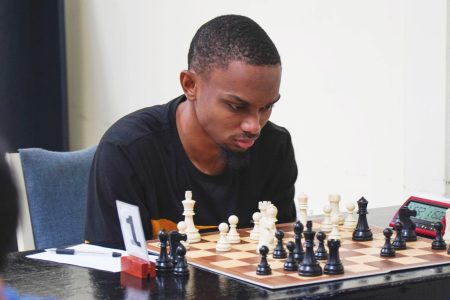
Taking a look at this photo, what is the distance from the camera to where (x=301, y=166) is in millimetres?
4094

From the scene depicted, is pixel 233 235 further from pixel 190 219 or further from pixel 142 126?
pixel 142 126

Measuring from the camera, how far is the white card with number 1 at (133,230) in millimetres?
1726

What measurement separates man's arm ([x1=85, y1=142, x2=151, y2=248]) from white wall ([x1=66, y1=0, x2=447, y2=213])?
138 centimetres

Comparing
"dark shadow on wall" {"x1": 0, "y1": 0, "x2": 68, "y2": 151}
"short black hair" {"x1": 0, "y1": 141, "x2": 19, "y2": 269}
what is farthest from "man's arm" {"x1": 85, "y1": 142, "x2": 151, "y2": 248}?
"dark shadow on wall" {"x1": 0, "y1": 0, "x2": 68, "y2": 151}

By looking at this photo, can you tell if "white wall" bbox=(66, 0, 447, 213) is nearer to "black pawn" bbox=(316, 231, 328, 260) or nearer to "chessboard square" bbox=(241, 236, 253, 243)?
"chessboard square" bbox=(241, 236, 253, 243)

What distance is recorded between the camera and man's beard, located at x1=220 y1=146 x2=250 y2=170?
2.41m

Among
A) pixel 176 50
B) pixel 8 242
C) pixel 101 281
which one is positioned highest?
pixel 176 50

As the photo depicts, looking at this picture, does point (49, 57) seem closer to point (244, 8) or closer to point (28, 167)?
point (244, 8)

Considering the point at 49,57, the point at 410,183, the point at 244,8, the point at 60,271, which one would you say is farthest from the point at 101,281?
the point at 49,57

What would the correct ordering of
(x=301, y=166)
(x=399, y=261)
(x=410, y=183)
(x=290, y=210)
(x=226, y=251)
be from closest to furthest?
(x=399, y=261)
(x=226, y=251)
(x=290, y=210)
(x=410, y=183)
(x=301, y=166)

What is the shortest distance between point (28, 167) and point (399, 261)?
1422 millimetres

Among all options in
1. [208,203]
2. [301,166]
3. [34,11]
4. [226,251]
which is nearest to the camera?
[226,251]

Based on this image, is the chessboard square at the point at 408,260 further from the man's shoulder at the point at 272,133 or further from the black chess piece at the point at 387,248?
the man's shoulder at the point at 272,133

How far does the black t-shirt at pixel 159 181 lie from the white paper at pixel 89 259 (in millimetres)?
141
